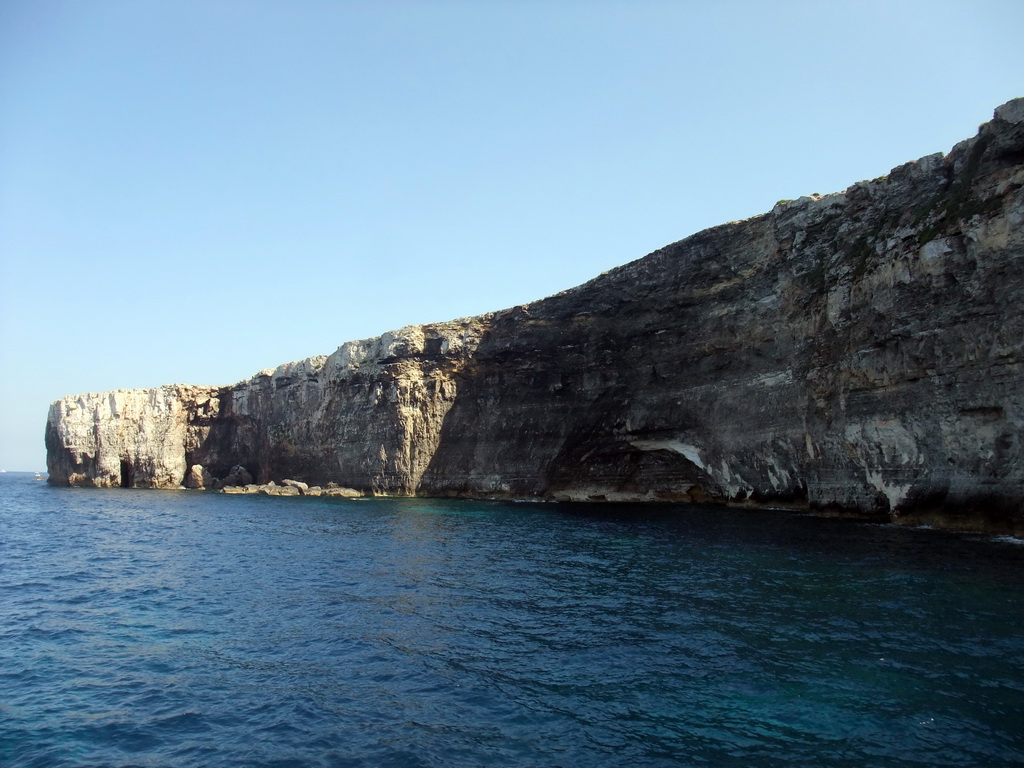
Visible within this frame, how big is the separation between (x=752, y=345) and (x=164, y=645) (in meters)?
39.5

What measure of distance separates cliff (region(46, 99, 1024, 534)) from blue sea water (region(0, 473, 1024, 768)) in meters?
6.21

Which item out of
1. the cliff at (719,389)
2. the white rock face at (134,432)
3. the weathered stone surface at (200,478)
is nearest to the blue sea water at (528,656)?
the cliff at (719,389)

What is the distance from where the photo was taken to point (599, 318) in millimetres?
54406

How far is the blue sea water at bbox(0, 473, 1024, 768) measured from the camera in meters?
9.94

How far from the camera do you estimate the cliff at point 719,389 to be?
28.5 meters

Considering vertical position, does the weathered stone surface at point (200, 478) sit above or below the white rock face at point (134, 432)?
below

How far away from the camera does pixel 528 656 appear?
45.8ft

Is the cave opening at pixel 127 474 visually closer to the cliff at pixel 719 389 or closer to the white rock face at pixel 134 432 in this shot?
the white rock face at pixel 134 432

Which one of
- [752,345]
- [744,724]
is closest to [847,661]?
[744,724]

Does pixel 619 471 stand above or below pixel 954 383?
below

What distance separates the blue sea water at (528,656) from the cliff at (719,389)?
6.21m

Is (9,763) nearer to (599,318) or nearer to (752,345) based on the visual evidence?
(752,345)

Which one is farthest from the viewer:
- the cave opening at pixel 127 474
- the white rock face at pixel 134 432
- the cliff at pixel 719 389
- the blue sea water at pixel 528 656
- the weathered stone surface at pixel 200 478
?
the cave opening at pixel 127 474

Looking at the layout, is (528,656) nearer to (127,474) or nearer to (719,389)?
(719,389)
